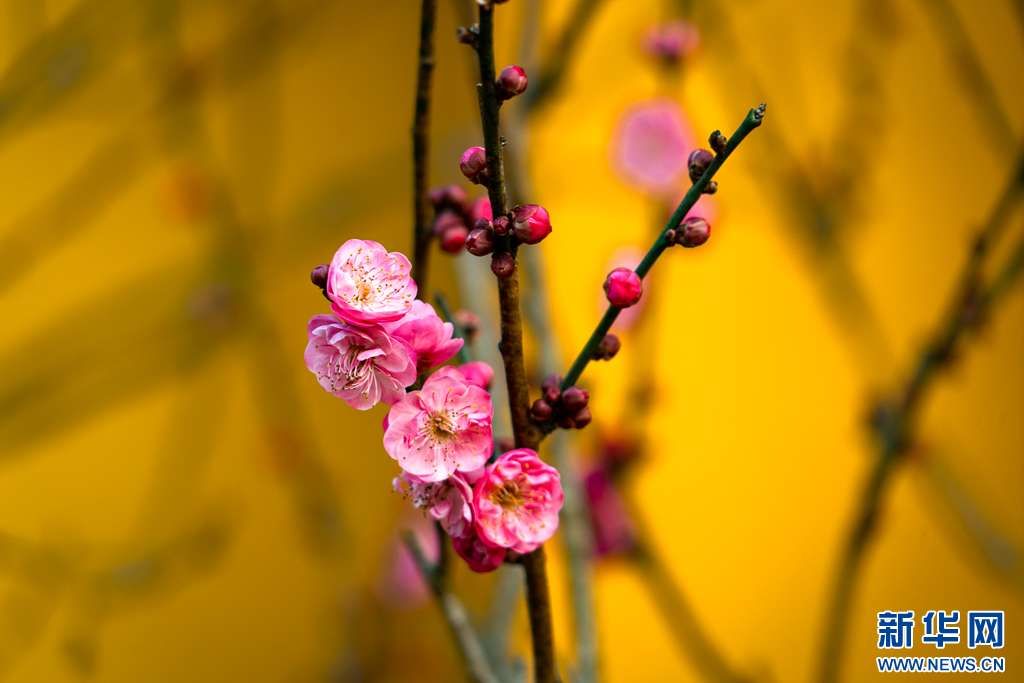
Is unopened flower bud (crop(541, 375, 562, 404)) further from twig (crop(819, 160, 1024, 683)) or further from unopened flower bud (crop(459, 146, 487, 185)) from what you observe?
twig (crop(819, 160, 1024, 683))

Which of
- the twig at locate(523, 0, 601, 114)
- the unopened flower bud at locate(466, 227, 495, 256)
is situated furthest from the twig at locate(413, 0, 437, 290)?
the twig at locate(523, 0, 601, 114)

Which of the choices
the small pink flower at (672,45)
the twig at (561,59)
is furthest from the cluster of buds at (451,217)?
the small pink flower at (672,45)

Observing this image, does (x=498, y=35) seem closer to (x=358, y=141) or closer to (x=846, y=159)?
(x=846, y=159)

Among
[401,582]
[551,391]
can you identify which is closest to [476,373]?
[551,391]

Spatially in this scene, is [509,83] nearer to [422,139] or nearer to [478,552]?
[422,139]

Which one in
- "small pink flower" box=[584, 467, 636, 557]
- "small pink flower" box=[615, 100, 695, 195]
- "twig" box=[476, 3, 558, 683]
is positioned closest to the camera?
"twig" box=[476, 3, 558, 683]

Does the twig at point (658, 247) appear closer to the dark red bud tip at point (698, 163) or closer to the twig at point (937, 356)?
the dark red bud tip at point (698, 163)

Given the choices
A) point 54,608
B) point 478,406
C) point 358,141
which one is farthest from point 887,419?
point 54,608
